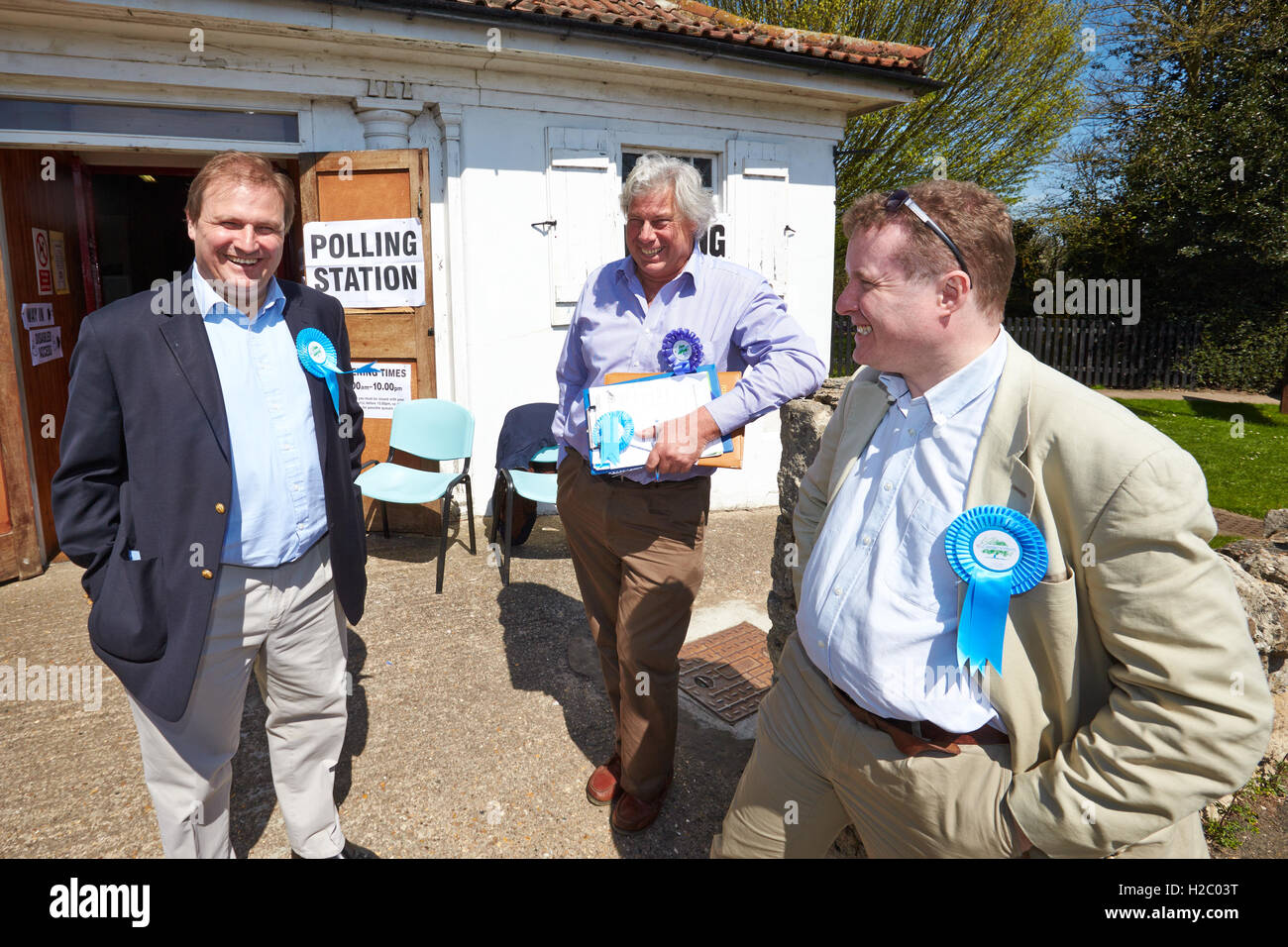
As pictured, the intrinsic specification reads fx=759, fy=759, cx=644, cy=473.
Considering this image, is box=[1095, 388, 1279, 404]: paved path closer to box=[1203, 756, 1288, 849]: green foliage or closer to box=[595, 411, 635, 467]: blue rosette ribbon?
box=[1203, 756, 1288, 849]: green foliage

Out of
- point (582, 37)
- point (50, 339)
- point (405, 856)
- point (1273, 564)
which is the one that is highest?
Answer: point (582, 37)

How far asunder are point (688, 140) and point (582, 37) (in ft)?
4.39

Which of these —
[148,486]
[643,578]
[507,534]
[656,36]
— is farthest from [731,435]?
[656,36]

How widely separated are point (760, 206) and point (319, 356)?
5.56 metres

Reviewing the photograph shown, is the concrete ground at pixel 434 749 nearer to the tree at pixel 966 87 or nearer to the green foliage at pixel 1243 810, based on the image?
the green foliage at pixel 1243 810

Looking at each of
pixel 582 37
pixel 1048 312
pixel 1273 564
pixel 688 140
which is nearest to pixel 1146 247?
pixel 1048 312

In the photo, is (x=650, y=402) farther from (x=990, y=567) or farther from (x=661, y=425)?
(x=990, y=567)

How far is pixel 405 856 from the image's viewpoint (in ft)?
8.84

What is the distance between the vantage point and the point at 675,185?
2.46 m

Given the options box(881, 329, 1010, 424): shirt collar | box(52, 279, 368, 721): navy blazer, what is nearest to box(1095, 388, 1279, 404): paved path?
box(881, 329, 1010, 424): shirt collar

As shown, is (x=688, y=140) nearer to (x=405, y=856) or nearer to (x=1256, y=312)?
(x=405, y=856)

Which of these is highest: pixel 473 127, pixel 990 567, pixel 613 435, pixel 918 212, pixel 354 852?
pixel 473 127

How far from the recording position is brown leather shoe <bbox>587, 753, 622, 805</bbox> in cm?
296

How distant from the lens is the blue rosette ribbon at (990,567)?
4.38 ft
